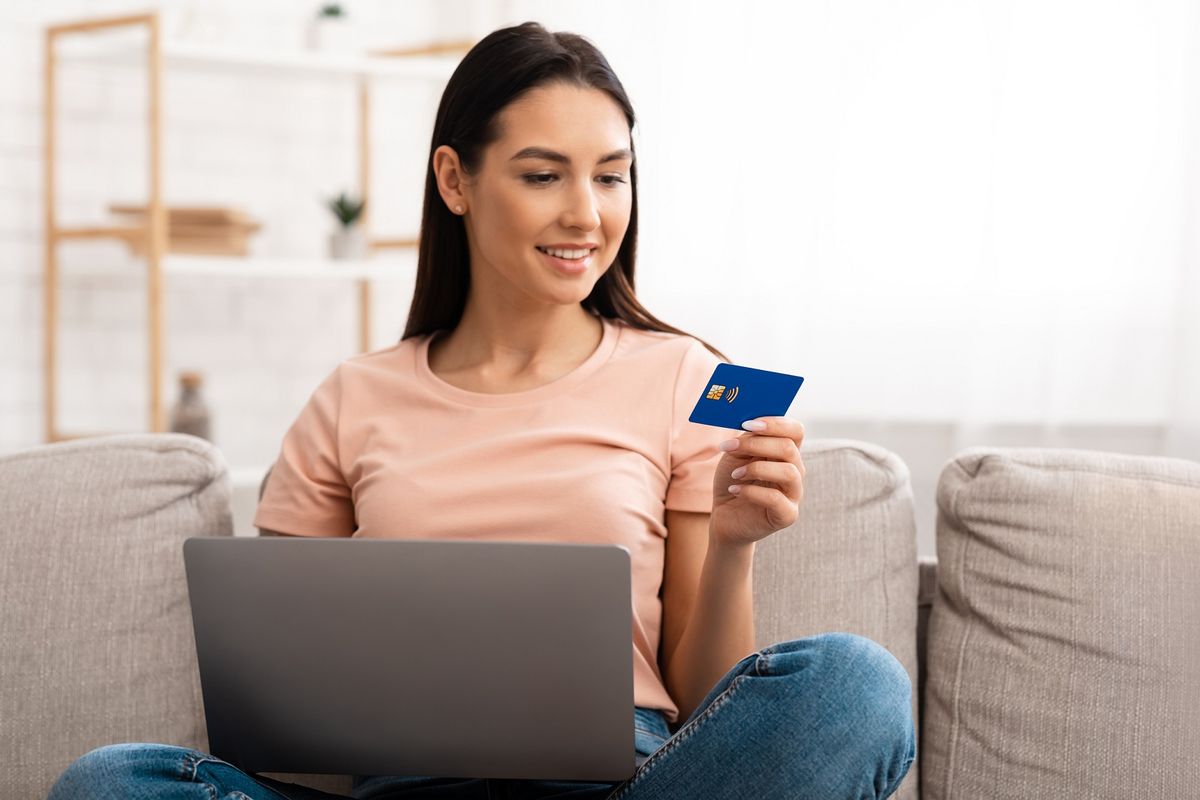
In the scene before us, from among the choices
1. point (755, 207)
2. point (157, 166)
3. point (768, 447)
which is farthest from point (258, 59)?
point (768, 447)

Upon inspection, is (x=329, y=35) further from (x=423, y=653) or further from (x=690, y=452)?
(x=423, y=653)

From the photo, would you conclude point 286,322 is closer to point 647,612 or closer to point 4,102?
point 4,102

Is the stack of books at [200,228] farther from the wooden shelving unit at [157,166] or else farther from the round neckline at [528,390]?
the round neckline at [528,390]

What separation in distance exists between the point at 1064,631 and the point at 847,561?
0.27 metres

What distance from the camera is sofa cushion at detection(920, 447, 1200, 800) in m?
1.47

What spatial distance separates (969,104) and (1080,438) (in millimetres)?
767

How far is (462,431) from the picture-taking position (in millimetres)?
1600

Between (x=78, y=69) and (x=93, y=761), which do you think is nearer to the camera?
(x=93, y=761)

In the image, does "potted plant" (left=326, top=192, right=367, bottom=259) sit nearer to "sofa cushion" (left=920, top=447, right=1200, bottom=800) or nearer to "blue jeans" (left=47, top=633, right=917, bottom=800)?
"sofa cushion" (left=920, top=447, right=1200, bottom=800)

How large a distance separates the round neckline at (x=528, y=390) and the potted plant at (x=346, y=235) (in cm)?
141

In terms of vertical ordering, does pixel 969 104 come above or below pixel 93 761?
above

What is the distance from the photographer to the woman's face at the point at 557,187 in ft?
5.10

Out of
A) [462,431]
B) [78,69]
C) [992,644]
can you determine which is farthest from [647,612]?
[78,69]

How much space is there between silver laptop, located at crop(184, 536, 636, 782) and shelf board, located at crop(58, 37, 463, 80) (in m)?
1.97
